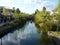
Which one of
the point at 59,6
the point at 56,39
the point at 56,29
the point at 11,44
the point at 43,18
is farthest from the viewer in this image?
the point at 43,18

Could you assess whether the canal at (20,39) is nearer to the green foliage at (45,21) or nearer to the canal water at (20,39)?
the canal water at (20,39)

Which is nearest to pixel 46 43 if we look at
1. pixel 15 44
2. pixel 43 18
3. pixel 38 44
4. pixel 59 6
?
pixel 38 44

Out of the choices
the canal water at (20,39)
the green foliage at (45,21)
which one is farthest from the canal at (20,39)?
the green foliage at (45,21)

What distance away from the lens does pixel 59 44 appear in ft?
54.2

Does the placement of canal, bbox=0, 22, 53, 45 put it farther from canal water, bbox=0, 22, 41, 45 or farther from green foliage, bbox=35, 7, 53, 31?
green foliage, bbox=35, 7, 53, 31

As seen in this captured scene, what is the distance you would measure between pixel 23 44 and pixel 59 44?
10.9 ft

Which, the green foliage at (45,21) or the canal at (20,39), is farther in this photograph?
the green foliage at (45,21)

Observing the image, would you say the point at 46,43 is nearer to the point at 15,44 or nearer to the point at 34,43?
the point at 34,43

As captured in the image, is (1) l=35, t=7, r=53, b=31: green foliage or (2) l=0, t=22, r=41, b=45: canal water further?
(1) l=35, t=7, r=53, b=31: green foliage

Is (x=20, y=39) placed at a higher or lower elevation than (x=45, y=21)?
lower

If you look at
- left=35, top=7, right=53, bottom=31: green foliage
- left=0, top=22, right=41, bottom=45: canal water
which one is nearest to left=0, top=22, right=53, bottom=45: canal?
left=0, top=22, right=41, bottom=45: canal water

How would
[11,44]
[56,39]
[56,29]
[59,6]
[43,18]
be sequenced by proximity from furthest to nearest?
1. [43,18]
2. [56,29]
3. [59,6]
4. [56,39]
5. [11,44]

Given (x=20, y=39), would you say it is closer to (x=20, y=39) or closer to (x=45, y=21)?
(x=20, y=39)

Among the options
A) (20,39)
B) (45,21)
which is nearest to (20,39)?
(20,39)
